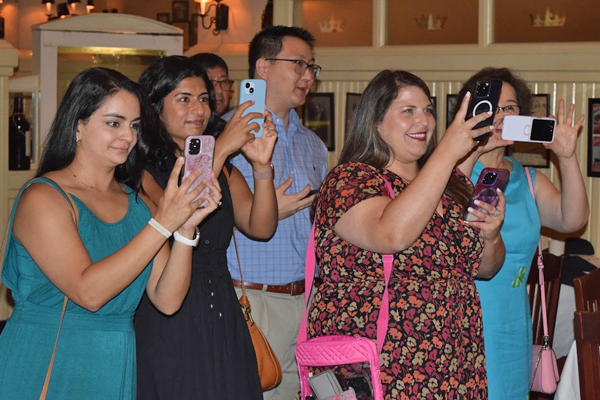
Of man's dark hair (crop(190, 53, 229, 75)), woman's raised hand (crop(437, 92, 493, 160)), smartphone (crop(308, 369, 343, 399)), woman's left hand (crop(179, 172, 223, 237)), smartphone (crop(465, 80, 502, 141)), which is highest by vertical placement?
man's dark hair (crop(190, 53, 229, 75))

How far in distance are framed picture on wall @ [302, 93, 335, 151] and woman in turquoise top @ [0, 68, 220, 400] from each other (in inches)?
124

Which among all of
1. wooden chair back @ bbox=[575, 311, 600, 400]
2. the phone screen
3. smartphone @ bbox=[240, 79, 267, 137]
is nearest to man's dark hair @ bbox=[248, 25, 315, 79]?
smartphone @ bbox=[240, 79, 267, 137]

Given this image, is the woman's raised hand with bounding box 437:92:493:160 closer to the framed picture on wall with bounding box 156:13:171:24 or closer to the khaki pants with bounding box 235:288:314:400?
the khaki pants with bounding box 235:288:314:400

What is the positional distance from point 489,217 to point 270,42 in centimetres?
155

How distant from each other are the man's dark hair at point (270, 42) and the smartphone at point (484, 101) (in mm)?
1520

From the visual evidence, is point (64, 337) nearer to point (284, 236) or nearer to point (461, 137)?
point (461, 137)

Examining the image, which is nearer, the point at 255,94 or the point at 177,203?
the point at 177,203

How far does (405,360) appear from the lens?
7.43 ft

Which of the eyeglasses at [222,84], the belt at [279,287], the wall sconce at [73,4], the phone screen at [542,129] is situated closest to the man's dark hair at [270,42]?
the eyeglasses at [222,84]

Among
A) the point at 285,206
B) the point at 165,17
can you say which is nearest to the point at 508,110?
the point at 285,206

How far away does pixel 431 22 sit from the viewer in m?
5.06

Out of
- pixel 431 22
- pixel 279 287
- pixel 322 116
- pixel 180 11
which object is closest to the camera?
pixel 279 287

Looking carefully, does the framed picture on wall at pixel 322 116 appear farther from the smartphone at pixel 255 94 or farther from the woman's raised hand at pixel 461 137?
the woman's raised hand at pixel 461 137

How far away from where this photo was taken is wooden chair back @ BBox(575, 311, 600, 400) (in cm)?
234
